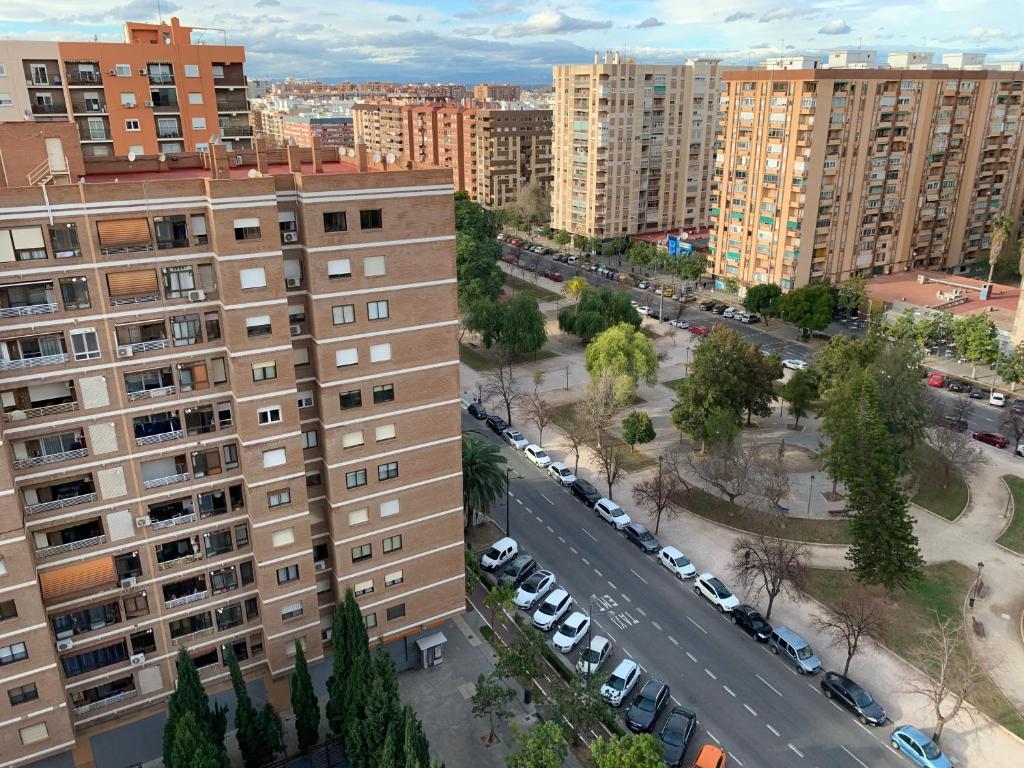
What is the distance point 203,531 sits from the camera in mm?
31562

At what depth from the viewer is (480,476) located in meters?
47.2

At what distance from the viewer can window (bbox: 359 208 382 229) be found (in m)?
30.5

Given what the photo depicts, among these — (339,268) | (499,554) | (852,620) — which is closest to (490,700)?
(499,554)

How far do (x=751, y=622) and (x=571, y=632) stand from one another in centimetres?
991

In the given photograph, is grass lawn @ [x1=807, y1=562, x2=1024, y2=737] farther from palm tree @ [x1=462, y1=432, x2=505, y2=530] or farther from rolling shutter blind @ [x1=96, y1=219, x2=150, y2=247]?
rolling shutter blind @ [x1=96, y1=219, x2=150, y2=247]

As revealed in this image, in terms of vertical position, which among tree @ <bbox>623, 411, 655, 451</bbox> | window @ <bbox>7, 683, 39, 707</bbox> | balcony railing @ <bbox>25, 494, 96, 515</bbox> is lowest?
tree @ <bbox>623, 411, 655, 451</bbox>

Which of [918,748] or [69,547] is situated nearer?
[69,547]

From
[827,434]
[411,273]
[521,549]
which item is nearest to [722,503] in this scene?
[827,434]

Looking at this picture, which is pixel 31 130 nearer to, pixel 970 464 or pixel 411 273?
pixel 411 273

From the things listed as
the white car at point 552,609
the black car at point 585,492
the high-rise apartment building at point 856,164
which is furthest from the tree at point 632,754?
the high-rise apartment building at point 856,164

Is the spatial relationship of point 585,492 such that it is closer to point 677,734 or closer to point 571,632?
point 571,632

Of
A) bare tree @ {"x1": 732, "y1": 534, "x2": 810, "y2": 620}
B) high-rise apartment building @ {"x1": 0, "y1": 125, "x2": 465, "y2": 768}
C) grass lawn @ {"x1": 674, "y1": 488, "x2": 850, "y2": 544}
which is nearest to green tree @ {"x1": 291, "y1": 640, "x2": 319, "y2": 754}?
high-rise apartment building @ {"x1": 0, "y1": 125, "x2": 465, "y2": 768}

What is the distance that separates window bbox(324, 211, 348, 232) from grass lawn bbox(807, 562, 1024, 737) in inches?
1318

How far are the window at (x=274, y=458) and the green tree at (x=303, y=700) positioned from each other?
7665 mm
